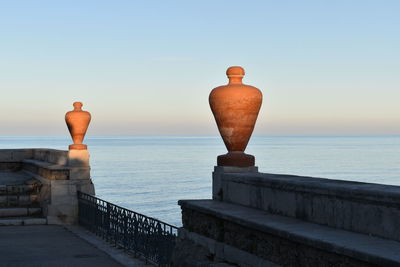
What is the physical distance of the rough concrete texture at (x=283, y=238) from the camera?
19.1 feet

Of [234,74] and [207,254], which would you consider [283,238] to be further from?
[234,74]

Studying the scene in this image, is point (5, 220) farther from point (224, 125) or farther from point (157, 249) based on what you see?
point (224, 125)

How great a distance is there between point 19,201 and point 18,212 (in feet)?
2.55

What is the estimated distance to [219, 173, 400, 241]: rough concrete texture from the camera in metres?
6.16

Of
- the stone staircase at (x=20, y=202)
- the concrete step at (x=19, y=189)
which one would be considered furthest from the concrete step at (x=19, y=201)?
the concrete step at (x=19, y=189)

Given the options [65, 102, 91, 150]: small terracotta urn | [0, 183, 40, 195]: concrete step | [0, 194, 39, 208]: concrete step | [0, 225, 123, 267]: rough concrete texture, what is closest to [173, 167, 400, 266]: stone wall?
[0, 225, 123, 267]: rough concrete texture

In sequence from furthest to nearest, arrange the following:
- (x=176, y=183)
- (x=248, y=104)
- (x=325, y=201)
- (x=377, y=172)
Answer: (x=377, y=172), (x=176, y=183), (x=248, y=104), (x=325, y=201)

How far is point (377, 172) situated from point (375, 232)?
83.8 meters

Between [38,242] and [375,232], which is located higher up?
[375,232]

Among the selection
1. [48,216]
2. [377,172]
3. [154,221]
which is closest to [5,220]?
[48,216]

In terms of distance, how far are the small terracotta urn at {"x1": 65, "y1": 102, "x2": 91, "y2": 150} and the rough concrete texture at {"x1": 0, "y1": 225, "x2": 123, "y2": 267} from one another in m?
2.83

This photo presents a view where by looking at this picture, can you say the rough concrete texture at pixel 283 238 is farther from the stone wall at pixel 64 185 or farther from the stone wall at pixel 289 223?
the stone wall at pixel 64 185

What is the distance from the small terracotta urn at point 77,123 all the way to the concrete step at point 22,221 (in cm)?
228

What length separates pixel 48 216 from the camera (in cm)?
1945
